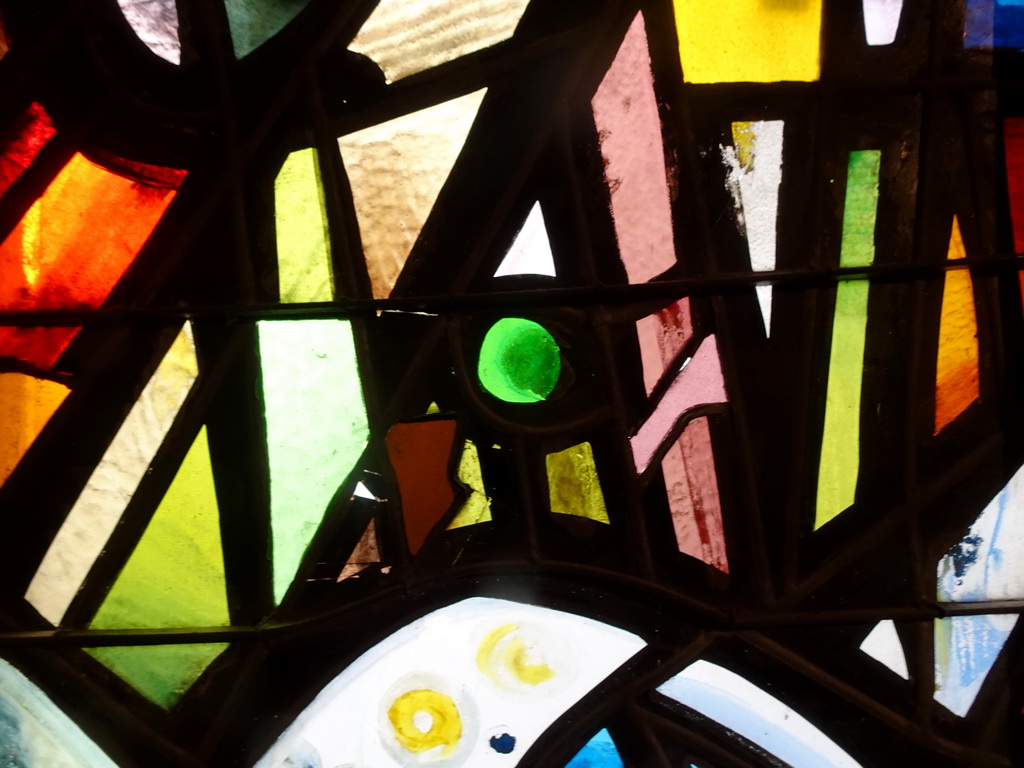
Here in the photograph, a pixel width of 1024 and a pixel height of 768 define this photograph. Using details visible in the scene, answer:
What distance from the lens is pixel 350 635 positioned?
1654mm

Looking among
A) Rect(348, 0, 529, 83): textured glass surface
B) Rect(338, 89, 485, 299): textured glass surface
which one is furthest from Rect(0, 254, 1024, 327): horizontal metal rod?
Rect(348, 0, 529, 83): textured glass surface

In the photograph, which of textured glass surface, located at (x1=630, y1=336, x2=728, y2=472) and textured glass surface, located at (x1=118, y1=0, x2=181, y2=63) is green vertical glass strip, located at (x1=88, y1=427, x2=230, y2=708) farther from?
textured glass surface, located at (x1=630, y1=336, x2=728, y2=472)

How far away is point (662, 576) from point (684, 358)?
1.87 ft

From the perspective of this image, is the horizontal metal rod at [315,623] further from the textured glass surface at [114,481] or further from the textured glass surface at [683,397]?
the textured glass surface at [683,397]

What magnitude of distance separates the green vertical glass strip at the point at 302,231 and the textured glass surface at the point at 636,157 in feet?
2.50

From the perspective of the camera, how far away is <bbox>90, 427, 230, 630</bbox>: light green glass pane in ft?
5.46

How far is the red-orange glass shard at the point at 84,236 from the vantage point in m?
1.69

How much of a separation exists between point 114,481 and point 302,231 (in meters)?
0.82

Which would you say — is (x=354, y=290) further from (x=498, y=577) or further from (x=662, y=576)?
(x=662, y=576)

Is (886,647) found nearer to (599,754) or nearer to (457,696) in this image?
(599,754)

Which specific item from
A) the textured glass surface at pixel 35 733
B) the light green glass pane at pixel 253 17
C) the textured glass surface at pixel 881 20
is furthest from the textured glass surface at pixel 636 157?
the textured glass surface at pixel 35 733

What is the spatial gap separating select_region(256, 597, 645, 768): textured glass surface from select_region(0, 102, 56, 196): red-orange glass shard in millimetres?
1588

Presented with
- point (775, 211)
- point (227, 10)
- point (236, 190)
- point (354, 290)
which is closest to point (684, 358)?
point (775, 211)

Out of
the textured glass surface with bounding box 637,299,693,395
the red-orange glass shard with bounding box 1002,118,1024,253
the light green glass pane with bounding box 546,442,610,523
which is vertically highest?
the red-orange glass shard with bounding box 1002,118,1024,253
